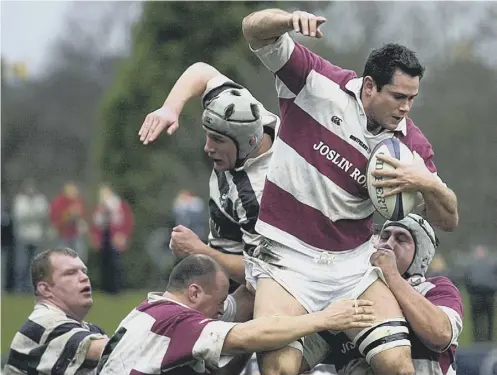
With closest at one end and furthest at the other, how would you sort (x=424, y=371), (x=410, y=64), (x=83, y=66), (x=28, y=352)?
(x=410, y=64)
(x=424, y=371)
(x=28, y=352)
(x=83, y=66)

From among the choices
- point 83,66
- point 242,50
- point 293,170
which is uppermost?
point 83,66

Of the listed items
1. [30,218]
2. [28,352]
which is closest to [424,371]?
[28,352]

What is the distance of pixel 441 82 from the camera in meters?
27.4

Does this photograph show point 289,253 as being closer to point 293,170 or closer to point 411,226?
point 293,170

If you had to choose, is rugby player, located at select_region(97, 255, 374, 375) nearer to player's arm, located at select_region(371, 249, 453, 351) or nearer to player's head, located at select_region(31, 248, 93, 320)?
player's arm, located at select_region(371, 249, 453, 351)

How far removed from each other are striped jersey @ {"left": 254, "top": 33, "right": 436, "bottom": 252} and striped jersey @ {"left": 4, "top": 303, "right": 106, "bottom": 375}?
1507 millimetres

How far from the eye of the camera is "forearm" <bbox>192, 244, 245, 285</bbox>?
7172 mm

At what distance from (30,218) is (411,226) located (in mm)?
14125

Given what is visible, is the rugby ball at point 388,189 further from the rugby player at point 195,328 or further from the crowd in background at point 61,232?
the crowd in background at point 61,232

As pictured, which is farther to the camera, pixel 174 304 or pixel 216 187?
pixel 216 187

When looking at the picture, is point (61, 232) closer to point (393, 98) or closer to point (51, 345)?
point (51, 345)

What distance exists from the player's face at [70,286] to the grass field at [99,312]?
780 cm

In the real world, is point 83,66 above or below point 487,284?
above

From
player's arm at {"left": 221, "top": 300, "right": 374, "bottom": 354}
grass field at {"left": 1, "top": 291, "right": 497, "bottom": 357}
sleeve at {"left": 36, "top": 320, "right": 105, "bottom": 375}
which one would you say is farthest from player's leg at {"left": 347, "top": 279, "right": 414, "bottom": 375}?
grass field at {"left": 1, "top": 291, "right": 497, "bottom": 357}
